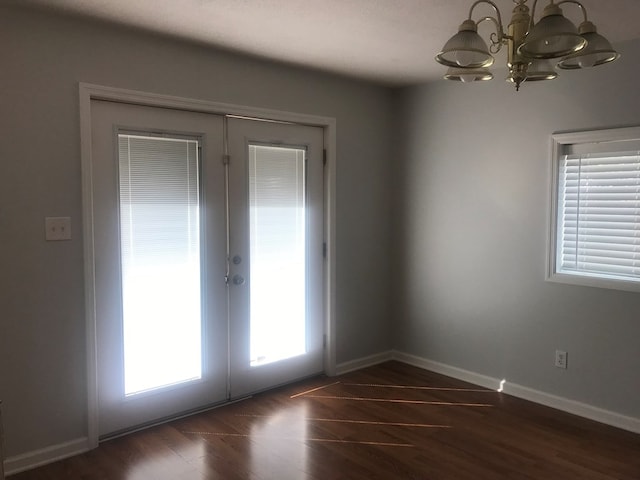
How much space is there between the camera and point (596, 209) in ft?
11.3

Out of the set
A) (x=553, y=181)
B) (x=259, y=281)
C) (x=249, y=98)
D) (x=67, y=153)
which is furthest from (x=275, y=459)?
(x=553, y=181)

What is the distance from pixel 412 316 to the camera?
4586mm

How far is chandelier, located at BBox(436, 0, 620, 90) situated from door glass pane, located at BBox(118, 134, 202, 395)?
6.28ft

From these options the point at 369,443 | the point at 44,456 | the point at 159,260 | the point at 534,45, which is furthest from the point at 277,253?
the point at 534,45

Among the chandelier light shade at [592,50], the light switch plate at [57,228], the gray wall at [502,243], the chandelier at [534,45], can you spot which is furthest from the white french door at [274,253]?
the chandelier light shade at [592,50]

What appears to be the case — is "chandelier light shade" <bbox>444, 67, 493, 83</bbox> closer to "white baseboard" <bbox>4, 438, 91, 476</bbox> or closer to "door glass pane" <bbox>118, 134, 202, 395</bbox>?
"door glass pane" <bbox>118, 134, 202, 395</bbox>

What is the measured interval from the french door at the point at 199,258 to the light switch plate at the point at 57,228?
157mm

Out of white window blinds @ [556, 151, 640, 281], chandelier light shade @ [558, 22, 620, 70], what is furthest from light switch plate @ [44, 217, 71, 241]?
white window blinds @ [556, 151, 640, 281]

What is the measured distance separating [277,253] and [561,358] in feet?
6.92

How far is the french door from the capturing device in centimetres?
307

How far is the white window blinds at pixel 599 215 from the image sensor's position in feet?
10.8

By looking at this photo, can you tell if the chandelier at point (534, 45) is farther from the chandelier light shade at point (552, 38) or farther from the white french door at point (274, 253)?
the white french door at point (274, 253)

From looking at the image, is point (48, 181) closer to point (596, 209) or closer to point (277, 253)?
point (277, 253)

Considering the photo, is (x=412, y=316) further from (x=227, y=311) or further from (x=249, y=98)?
(x=249, y=98)
